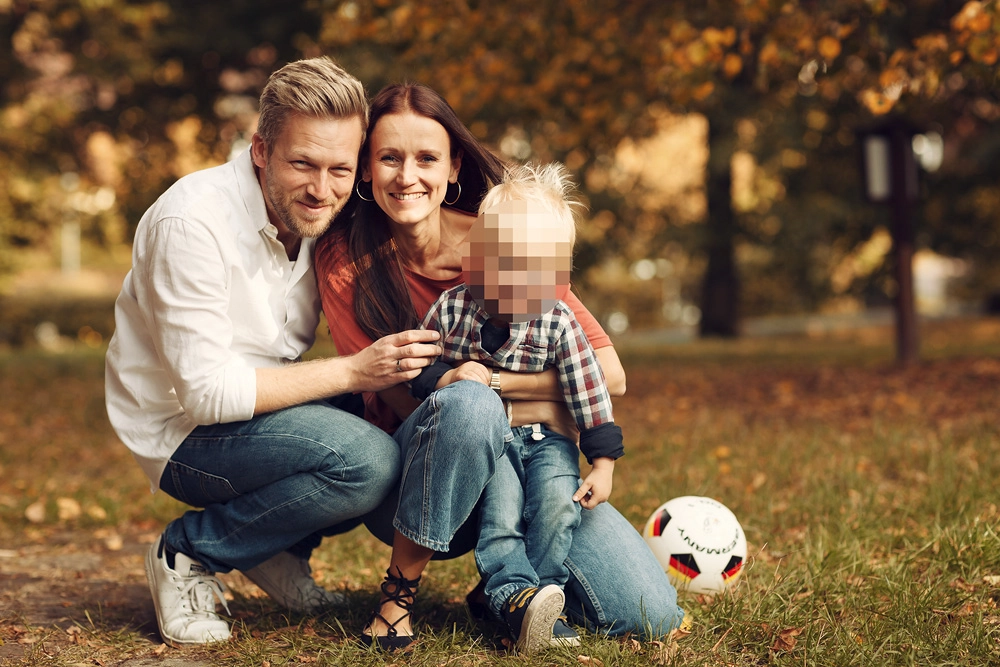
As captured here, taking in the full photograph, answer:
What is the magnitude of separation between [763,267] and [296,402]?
841 inches

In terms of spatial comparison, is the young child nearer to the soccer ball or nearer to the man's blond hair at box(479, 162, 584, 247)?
the man's blond hair at box(479, 162, 584, 247)

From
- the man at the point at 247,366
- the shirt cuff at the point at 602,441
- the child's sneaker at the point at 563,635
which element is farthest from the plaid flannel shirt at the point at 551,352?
the child's sneaker at the point at 563,635

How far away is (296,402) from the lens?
296 centimetres

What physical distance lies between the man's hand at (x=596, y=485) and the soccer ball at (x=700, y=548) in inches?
24.2

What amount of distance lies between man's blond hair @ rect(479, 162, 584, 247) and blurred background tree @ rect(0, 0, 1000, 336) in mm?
2556

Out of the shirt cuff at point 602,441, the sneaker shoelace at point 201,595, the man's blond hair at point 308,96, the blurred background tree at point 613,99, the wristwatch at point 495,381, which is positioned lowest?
the sneaker shoelace at point 201,595

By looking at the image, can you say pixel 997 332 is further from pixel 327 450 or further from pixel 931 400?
pixel 327 450

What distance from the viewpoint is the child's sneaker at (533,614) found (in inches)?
107

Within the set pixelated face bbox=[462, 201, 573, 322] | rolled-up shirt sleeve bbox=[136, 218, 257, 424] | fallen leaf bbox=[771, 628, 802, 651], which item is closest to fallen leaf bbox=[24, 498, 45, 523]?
rolled-up shirt sleeve bbox=[136, 218, 257, 424]

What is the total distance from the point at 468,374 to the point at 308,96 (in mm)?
949

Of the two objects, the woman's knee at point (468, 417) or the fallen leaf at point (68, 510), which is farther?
the fallen leaf at point (68, 510)

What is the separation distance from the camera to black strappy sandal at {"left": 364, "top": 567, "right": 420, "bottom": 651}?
9.42 feet

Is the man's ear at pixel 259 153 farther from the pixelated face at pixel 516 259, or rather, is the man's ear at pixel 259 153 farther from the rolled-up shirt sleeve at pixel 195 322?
the pixelated face at pixel 516 259

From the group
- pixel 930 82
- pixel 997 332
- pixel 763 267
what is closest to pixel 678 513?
pixel 930 82
